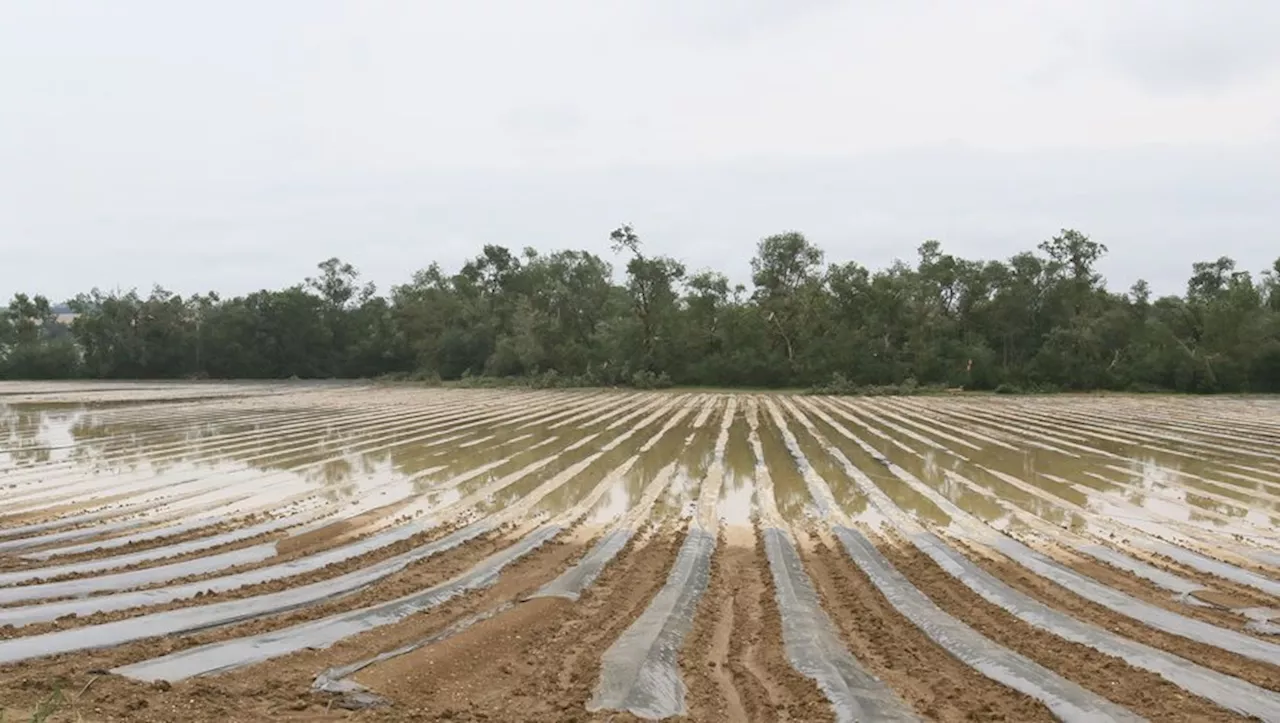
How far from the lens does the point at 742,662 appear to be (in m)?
5.35

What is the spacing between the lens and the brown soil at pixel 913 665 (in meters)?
4.59

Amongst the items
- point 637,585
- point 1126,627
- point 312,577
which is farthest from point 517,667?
point 1126,627

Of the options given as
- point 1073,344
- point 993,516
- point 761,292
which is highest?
point 761,292

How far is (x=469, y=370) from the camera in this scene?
2345 inches

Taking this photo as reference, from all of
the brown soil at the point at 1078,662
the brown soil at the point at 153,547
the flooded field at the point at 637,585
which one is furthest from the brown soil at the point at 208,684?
the brown soil at the point at 1078,662

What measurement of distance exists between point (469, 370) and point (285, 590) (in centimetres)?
5339

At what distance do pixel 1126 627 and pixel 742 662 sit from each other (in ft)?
10.1

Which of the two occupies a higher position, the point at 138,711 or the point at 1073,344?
the point at 1073,344

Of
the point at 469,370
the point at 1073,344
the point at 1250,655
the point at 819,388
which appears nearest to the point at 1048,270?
the point at 1073,344

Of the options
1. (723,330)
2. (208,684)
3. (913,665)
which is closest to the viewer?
(208,684)

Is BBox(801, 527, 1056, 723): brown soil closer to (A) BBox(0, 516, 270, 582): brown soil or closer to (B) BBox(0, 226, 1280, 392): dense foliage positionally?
(A) BBox(0, 516, 270, 582): brown soil

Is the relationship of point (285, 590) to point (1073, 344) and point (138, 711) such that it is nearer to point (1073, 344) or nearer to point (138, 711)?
point (138, 711)

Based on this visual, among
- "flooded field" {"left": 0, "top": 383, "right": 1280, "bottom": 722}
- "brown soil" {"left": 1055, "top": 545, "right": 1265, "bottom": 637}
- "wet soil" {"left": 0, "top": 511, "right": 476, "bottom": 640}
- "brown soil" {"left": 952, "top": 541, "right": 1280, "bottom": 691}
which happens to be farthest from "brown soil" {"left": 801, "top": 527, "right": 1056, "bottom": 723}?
"wet soil" {"left": 0, "top": 511, "right": 476, "bottom": 640}

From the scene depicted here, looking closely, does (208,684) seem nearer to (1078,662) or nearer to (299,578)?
(299,578)
